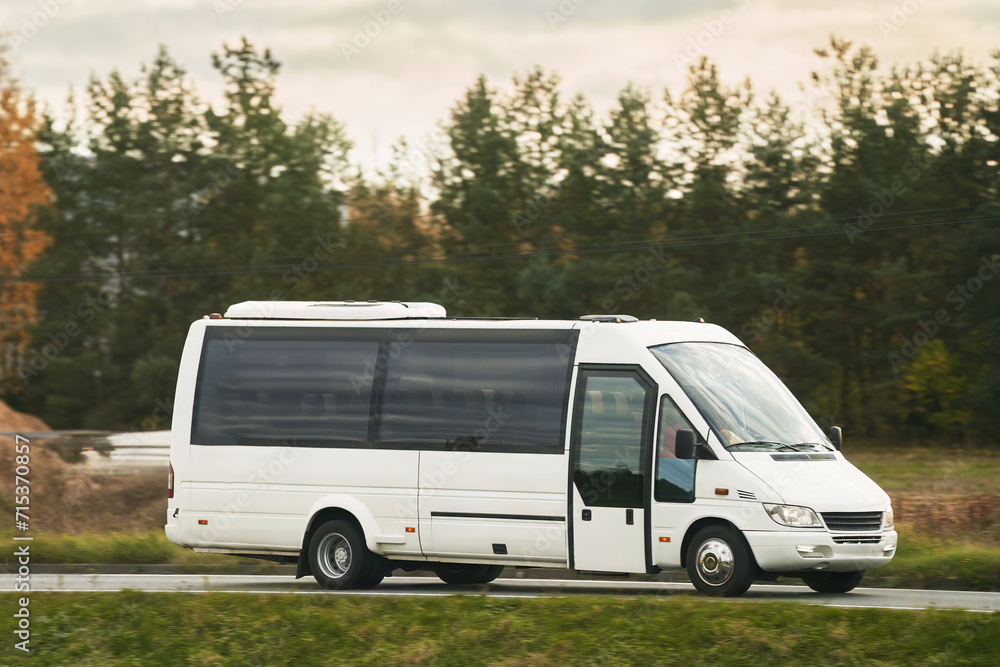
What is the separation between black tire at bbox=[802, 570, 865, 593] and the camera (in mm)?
13578

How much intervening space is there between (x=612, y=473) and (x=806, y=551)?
198 cm

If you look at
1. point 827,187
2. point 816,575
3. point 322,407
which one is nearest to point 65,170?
point 827,187

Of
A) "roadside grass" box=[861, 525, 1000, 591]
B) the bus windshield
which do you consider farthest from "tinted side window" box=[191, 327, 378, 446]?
"roadside grass" box=[861, 525, 1000, 591]

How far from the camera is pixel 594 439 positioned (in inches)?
528

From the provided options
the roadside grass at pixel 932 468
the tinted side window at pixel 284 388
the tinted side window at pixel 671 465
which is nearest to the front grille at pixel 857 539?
the tinted side window at pixel 671 465

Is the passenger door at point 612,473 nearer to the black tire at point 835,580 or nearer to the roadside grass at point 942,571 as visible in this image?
the black tire at point 835,580

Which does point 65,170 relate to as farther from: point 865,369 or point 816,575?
point 816,575

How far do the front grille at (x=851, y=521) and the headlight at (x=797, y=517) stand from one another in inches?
4.4

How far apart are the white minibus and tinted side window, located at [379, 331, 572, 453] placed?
21 millimetres

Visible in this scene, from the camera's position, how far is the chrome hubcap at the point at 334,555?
47.4ft

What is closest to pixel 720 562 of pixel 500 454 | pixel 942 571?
pixel 500 454

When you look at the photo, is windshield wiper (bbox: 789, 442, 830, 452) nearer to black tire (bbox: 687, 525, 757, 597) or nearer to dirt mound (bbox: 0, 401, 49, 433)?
black tire (bbox: 687, 525, 757, 597)

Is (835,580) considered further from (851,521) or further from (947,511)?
(947,511)

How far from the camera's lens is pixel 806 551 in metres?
12.4
